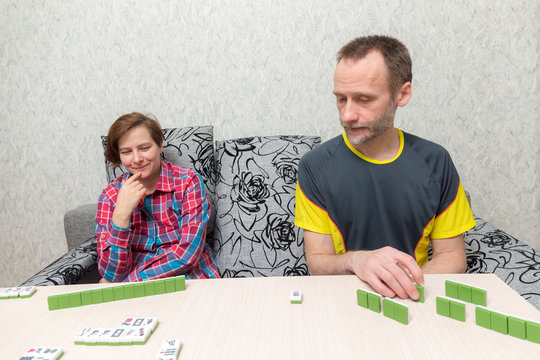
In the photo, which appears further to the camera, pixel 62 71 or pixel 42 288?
pixel 62 71

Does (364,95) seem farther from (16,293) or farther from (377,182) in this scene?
(16,293)

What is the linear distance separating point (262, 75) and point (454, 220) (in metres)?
1.23

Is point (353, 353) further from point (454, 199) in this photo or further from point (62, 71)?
point (62, 71)

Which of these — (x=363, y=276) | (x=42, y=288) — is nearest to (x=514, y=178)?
(x=363, y=276)

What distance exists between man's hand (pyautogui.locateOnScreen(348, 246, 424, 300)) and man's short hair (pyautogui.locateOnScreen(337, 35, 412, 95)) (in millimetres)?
577

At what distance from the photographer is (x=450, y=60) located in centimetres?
210

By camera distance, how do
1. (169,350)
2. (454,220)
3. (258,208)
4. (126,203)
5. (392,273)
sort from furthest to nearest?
(258,208)
(126,203)
(454,220)
(392,273)
(169,350)

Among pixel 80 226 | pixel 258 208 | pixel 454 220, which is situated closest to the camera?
pixel 454 220

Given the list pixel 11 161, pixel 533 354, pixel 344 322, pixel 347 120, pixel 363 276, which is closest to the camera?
pixel 533 354

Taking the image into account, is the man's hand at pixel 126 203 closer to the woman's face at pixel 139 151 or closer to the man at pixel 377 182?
the woman's face at pixel 139 151

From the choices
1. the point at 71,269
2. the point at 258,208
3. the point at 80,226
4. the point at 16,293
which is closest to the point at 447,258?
the point at 258,208

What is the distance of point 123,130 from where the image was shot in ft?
5.16

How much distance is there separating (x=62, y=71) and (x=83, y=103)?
7.5 inches

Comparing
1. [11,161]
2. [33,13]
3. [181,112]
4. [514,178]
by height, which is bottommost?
[514,178]
